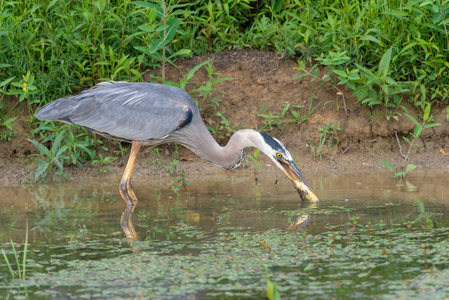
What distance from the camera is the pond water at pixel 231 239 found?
12.7 ft

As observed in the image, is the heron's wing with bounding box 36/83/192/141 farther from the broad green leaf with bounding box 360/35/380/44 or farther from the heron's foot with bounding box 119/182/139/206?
the broad green leaf with bounding box 360/35/380/44

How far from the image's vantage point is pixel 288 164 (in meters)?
6.18

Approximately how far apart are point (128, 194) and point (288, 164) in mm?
1613

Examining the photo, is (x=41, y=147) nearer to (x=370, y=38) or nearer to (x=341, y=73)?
(x=341, y=73)

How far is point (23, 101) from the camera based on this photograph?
25.8ft

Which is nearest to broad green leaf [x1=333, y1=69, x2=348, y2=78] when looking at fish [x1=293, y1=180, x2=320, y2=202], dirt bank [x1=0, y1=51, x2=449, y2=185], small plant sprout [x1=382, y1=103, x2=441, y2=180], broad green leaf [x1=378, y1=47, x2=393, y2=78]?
broad green leaf [x1=378, y1=47, x2=393, y2=78]

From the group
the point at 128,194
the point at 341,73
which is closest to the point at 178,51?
the point at 341,73

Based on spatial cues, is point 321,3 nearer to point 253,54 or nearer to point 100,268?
point 253,54

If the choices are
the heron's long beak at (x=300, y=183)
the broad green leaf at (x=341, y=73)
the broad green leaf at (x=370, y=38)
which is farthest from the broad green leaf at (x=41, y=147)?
the broad green leaf at (x=370, y=38)

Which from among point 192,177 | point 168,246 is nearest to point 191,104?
point 192,177

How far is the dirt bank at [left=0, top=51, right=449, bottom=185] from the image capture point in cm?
764

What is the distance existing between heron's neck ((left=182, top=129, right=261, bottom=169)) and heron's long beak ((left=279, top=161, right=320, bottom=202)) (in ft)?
1.28

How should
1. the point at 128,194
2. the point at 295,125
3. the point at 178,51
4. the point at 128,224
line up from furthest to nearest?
the point at 295,125
the point at 178,51
the point at 128,194
the point at 128,224

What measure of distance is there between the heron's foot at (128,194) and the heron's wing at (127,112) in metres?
0.50
